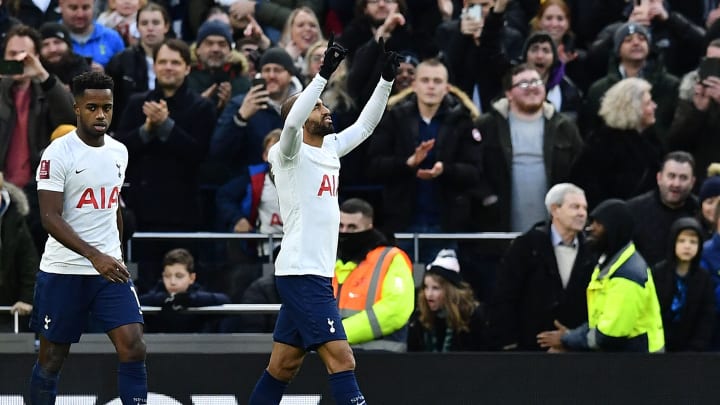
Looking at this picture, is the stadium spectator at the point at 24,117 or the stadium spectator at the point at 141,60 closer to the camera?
the stadium spectator at the point at 24,117

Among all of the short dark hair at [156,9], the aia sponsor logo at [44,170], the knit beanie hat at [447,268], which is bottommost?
the knit beanie hat at [447,268]

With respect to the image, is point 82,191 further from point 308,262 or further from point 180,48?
point 180,48

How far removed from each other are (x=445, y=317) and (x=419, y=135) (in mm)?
1884

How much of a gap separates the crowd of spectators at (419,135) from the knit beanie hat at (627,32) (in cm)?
2

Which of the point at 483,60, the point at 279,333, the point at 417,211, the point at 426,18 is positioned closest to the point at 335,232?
the point at 279,333

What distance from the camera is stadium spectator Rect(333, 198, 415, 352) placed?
10.9 m

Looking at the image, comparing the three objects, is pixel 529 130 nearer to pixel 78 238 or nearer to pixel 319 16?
pixel 319 16

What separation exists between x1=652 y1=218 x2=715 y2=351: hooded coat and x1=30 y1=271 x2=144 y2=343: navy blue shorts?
3980mm

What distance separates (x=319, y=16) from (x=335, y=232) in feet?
20.2

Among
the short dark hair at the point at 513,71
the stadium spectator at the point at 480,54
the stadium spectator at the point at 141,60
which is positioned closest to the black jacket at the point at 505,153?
the short dark hair at the point at 513,71

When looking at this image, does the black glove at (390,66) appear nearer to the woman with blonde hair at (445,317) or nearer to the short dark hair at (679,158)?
the woman with blonde hair at (445,317)

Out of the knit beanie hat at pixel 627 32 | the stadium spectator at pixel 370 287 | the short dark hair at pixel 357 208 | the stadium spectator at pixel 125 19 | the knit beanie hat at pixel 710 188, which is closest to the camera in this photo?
the stadium spectator at pixel 370 287

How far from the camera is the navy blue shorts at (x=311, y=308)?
30.9ft

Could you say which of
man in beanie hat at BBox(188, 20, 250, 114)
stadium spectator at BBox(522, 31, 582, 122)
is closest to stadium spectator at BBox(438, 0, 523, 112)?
stadium spectator at BBox(522, 31, 582, 122)
